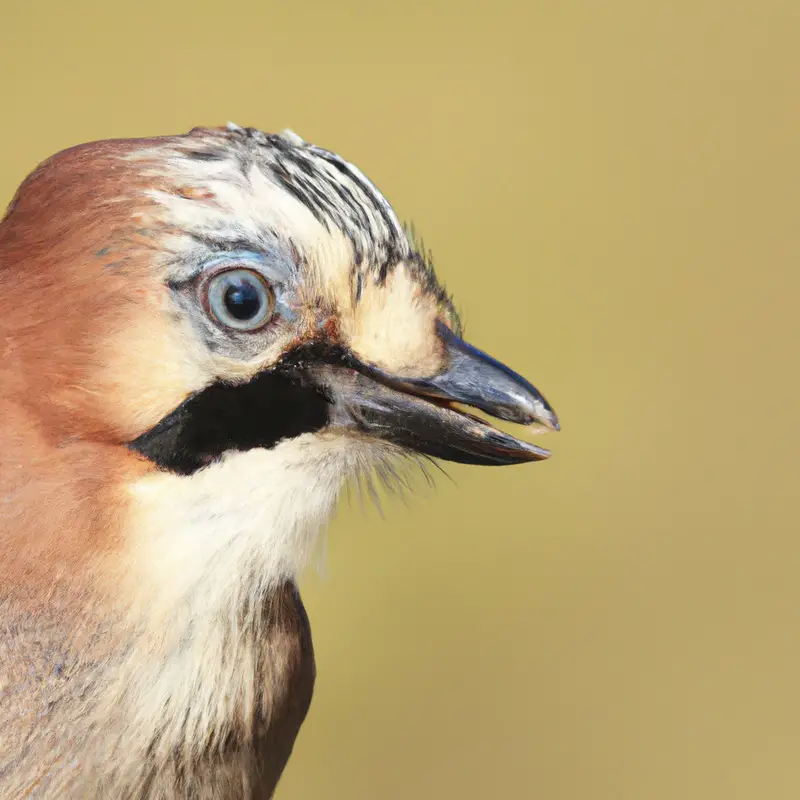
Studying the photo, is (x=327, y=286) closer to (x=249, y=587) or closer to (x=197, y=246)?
(x=197, y=246)

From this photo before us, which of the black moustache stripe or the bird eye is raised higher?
the bird eye

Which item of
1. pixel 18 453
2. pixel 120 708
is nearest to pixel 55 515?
pixel 18 453

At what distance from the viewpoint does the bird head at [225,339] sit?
0.86m

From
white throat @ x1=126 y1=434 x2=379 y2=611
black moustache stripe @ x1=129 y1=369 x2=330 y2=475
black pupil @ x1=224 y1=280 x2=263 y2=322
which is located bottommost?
white throat @ x1=126 y1=434 x2=379 y2=611

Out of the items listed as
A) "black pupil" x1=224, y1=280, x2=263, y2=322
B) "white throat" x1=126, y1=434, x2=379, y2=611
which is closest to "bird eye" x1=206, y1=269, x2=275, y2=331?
"black pupil" x1=224, y1=280, x2=263, y2=322

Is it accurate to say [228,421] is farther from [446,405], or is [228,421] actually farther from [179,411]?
[446,405]

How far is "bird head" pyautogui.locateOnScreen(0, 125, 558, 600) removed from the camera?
2.82ft

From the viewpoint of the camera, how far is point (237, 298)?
87 cm

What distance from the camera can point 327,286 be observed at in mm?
909

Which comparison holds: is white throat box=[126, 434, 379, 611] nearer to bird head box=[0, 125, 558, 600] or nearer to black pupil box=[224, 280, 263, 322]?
bird head box=[0, 125, 558, 600]

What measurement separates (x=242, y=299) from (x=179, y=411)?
Result: 99mm

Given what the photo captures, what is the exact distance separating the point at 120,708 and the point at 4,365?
0.96 ft

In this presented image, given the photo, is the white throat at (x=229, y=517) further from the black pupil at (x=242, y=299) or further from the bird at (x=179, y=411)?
the black pupil at (x=242, y=299)

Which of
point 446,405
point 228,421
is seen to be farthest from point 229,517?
point 446,405
